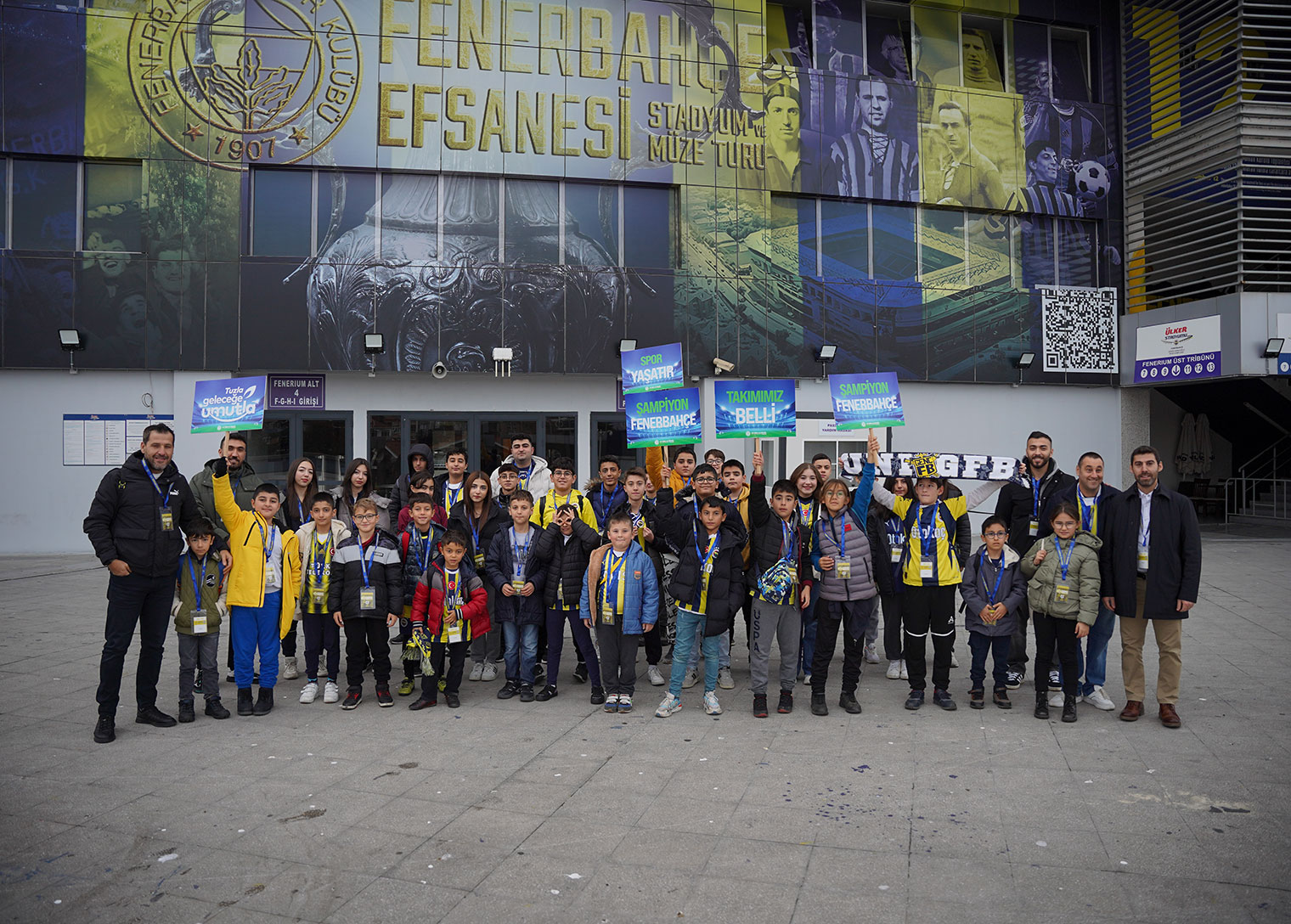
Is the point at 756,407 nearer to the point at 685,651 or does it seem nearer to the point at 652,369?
the point at 652,369

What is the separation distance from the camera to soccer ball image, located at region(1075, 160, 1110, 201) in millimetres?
19844

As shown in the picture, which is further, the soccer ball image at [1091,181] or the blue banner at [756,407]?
the soccer ball image at [1091,181]

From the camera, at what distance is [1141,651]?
665 cm

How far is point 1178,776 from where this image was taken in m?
5.33

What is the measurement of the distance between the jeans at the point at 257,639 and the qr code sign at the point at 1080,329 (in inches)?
689

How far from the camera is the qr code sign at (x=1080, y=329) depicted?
1966 centimetres

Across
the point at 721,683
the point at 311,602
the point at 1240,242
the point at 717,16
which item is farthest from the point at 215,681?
the point at 1240,242

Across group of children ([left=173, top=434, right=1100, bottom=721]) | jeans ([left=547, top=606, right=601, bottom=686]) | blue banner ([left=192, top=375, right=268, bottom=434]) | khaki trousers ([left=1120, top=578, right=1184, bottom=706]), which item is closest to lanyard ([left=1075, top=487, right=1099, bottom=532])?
group of children ([left=173, top=434, right=1100, bottom=721])

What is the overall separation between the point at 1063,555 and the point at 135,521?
22.0ft

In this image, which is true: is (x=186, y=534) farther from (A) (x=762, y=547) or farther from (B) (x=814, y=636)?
(B) (x=814, y=636)

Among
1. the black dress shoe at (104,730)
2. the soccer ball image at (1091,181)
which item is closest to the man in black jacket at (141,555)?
the black dress shoe at (104,730)

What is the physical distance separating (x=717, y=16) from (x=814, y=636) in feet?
47.7

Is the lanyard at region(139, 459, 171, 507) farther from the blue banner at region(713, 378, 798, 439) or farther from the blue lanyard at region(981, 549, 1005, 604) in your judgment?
the blue lanyard at region(981, 549, 1005, 604)

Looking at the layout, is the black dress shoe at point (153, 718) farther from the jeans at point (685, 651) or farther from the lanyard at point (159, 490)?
the jeans at point (685, 651)
